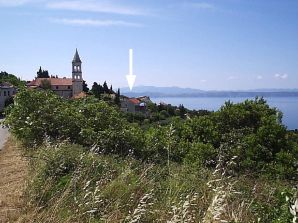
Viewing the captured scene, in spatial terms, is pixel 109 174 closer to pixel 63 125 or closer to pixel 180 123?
pixel 63 125

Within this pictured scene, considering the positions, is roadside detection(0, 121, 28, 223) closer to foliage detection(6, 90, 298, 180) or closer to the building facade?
foliage detection(6, 90, 298, 180)

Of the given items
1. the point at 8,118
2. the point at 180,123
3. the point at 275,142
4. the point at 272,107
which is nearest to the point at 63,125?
the point at 8,118

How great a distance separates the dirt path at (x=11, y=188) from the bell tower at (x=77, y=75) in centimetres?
8965

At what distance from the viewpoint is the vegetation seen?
4035 millimetres

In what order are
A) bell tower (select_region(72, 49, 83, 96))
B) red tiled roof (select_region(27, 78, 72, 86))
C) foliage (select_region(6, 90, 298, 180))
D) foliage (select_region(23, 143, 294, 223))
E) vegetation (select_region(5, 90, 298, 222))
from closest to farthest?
foliage (select_region(23, 143, 294, 223)) → vegetation (select_region(5, 90, 298, 222)) → foliage (select_region(6, 90, 298, 180)) → bell tower (select_region(72, 49, 83, 96)) → red tiled roof (select_region(27, 78, 72, 86))

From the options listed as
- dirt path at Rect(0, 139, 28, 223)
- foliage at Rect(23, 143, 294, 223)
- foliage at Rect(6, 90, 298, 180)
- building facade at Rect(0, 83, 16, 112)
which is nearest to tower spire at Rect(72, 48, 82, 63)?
building facade at Rect(0, 83, 16, 112)

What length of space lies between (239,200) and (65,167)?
2.65 metres

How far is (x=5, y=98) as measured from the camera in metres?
70.8

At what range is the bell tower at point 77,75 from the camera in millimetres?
98875

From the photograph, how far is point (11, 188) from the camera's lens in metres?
6.48

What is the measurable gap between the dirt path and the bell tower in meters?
89.7

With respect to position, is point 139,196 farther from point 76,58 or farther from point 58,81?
point 58,81

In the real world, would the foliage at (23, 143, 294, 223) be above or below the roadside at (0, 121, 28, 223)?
above

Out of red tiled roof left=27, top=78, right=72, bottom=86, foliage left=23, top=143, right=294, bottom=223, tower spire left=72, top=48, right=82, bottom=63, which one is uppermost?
tower spire left=72, top=48, right=82, bottom=63
